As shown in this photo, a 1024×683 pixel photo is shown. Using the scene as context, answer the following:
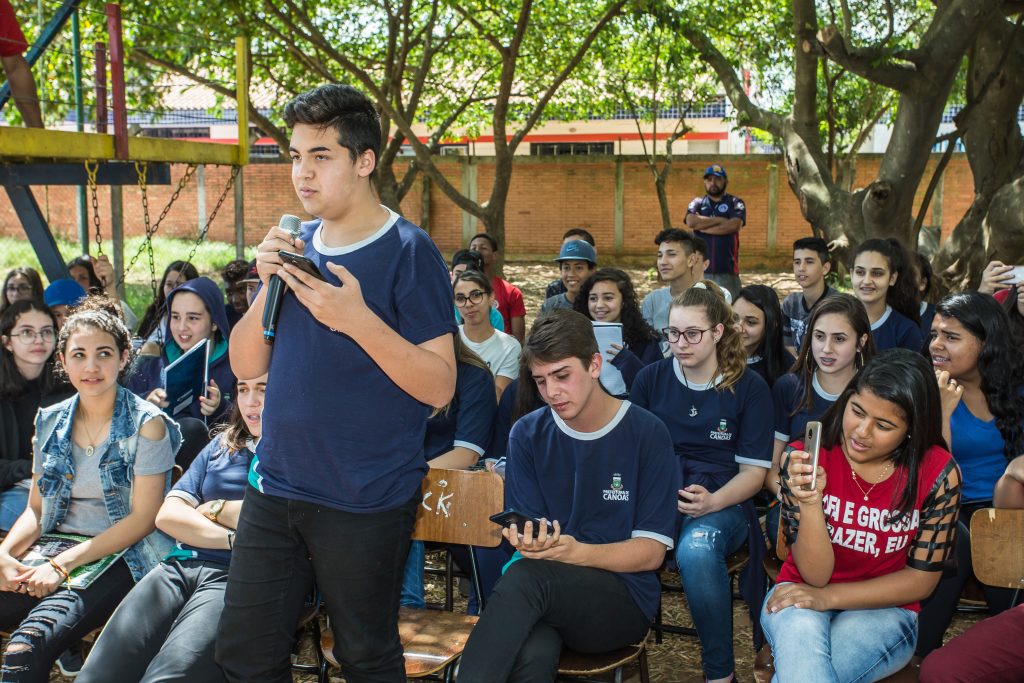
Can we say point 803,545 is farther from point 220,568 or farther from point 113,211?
point 113,211

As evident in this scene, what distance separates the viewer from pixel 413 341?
91.1 inches

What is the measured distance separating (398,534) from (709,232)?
23.9 ft

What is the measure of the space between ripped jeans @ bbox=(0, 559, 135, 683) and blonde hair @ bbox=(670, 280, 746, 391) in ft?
8.20

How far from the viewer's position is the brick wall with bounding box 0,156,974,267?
19312 mm

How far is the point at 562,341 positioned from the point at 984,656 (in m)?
1.59

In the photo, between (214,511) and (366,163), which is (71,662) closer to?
(214,511)

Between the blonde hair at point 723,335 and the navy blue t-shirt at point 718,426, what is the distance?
5 cm

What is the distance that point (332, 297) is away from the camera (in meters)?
2.06

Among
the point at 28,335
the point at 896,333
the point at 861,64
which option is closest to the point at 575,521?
the point at 896,333

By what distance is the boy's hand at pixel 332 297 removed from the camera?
6.73 ft

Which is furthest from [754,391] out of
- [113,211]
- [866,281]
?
[113,211]

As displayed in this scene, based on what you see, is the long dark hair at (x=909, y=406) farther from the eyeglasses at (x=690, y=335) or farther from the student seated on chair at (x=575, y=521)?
the eyeglasses at (x=690, y=335)

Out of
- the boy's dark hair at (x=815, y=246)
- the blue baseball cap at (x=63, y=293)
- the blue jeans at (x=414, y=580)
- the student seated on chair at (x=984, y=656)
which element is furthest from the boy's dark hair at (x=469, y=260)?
the student seated on chair at (x=984, y=656)

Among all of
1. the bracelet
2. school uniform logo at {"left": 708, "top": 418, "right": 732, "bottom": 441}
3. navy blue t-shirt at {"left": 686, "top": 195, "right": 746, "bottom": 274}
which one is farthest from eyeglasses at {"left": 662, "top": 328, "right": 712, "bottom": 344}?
navy blue t-shirt at {"left": 686, "top": 195, "right": 746, "bottom": 274}
